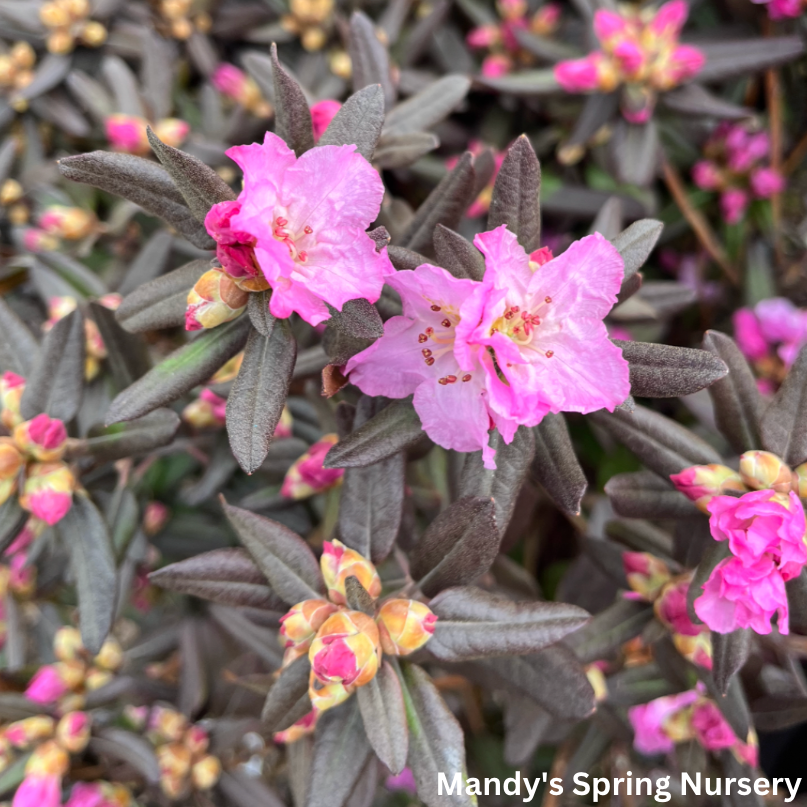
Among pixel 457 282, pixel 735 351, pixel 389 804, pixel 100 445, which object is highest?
pixel 457 282

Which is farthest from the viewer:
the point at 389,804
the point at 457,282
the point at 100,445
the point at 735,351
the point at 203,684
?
the point at 389,804

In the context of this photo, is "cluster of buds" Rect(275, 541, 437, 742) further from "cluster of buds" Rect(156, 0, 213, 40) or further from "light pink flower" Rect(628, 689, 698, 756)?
"cluster of buds" Rect(156, 0, 213, 40)

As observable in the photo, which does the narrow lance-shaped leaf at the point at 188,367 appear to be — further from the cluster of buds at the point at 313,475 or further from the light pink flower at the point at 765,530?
the light pink flower at the point at 765,530

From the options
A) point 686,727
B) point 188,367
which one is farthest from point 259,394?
point 686,727

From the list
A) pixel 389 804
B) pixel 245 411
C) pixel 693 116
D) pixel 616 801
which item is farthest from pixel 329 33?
pixel 389 804

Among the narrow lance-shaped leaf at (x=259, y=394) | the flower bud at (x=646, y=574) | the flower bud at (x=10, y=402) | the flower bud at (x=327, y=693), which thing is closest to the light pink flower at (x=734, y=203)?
the flower bud at (x=646, y=574)

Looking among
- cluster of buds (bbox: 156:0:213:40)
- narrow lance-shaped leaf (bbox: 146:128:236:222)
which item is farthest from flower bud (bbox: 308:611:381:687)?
cluster of buds (bbox: 156:0:213:40)

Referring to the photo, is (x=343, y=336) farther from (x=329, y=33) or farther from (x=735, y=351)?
(x=329, y=33)

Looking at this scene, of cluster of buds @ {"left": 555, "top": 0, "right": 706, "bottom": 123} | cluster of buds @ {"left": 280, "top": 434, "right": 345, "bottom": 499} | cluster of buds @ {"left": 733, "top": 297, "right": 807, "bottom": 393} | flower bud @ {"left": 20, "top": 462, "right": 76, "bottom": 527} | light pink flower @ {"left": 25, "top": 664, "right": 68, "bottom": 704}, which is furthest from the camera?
cluster of buds @ {"left": 733, "top": 297, "right": 807, "bottom": 393}
